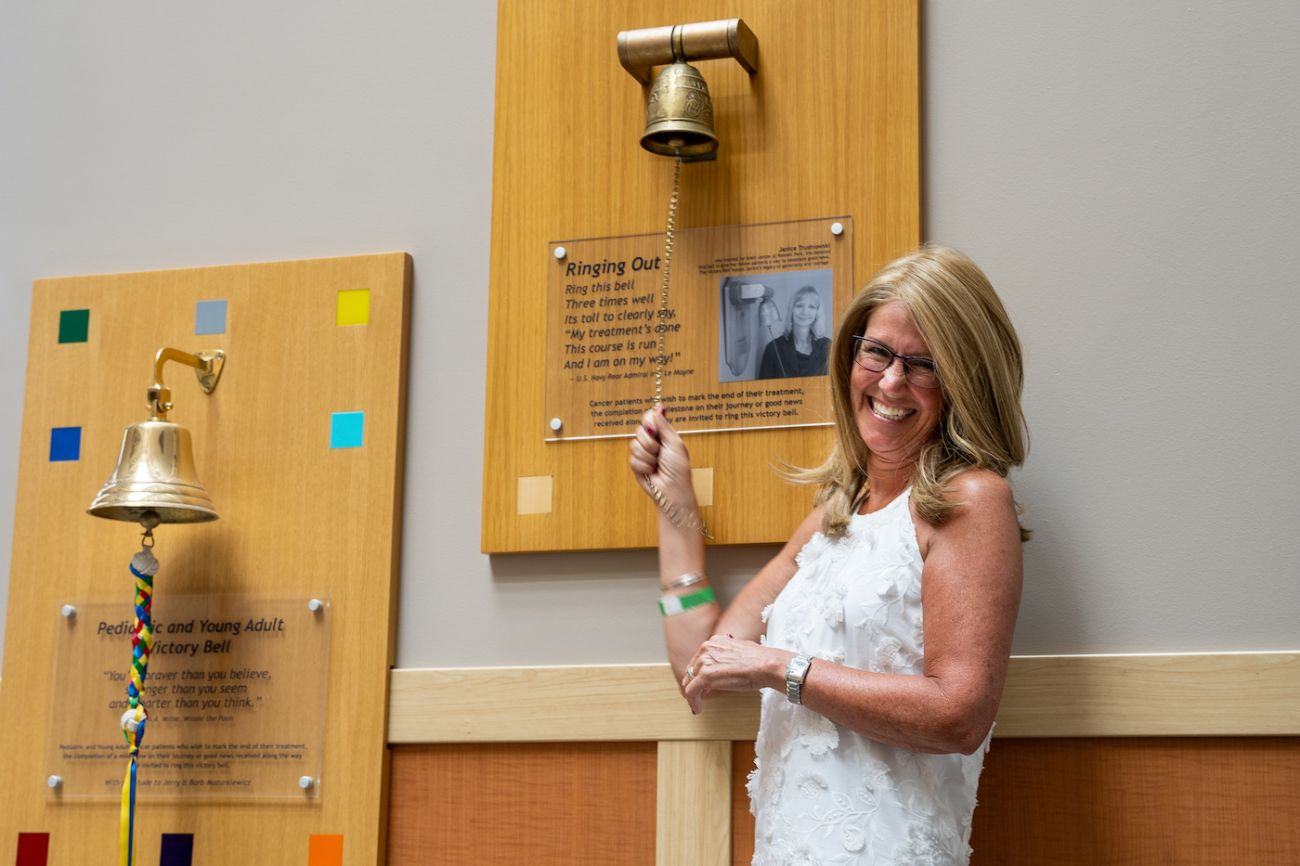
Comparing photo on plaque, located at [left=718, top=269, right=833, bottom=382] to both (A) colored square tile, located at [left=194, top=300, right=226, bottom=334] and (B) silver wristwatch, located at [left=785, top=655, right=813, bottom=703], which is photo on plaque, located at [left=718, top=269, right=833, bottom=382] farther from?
(A) colored square tile, located at [left=194, top=300, right=226, bottom=334]

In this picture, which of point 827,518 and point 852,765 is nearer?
point 852,765

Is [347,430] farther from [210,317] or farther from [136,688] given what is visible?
[136,688]

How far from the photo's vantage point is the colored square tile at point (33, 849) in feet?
8.34

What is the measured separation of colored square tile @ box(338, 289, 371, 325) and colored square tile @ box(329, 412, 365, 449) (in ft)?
0.53

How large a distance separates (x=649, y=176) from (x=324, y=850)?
3.90 ft

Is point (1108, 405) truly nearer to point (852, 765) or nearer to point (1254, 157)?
point (1254, 157)

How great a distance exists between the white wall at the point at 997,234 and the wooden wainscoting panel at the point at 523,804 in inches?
5.9

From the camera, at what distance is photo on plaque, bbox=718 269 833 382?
92.5 inches

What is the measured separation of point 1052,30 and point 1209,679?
1.00 meters

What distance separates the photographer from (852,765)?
6.24 ft

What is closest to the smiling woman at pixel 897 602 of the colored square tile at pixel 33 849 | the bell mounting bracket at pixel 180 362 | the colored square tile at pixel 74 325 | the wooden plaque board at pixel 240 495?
the wooden plaque board at pixel 240 495

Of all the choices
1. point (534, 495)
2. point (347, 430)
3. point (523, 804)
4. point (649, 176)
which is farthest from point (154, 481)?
point (649, 176)

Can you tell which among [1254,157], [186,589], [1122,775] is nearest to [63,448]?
[186,589]

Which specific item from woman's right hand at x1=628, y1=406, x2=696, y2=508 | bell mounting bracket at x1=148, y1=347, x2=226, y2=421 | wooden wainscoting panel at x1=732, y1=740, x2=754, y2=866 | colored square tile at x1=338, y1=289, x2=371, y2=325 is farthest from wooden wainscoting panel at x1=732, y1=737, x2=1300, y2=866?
bell mounting bracket at x1=148, y1=347, x2=226, y2=421
